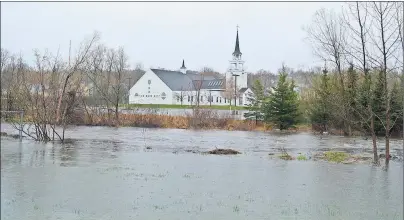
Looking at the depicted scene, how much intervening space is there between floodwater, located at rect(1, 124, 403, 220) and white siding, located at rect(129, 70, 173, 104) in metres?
62.8

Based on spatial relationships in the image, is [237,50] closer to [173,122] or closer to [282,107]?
[282,107]

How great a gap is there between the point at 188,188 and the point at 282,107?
25619mm

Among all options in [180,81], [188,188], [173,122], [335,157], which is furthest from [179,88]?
[188,188]

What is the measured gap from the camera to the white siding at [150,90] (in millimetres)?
77188

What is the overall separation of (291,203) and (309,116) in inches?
1037

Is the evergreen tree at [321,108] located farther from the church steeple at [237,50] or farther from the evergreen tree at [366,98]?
the church steeple at [237,50]

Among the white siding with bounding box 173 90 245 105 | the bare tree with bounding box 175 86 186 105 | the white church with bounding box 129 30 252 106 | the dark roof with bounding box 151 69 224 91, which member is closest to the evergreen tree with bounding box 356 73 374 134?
the bare tree with bounding box 175 86 186 105

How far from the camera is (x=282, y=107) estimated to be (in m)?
33.7

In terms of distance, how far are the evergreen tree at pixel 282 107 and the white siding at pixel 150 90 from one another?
4382 cm

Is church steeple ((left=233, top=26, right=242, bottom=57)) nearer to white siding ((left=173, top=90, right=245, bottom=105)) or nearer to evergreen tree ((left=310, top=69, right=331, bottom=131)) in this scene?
white siding ((left=173, top=90, right=245, bottom=105))

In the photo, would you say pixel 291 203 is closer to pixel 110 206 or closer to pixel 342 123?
pixel 110 206

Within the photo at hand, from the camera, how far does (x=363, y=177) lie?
440 inches

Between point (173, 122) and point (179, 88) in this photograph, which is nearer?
point (173, 122)

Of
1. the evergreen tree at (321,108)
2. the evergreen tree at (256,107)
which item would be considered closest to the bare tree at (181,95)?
the evergreen tree at (256,107)
